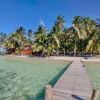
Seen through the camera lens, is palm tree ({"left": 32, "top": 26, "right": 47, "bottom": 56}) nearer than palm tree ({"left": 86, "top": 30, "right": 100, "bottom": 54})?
No

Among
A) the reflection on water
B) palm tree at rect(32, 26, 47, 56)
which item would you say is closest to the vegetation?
palm tree at rect(32, 26, 47, 56)

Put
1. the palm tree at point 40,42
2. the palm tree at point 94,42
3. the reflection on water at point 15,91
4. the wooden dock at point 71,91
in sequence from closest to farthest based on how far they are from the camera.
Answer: the wooden dock at point 71,91, the reflection on water at point 15,91, the palm tree at point 94,42, the palm tree at point 40,42

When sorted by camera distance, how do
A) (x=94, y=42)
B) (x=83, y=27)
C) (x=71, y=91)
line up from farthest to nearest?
1. (x=83, y=27)
2. (x=94, y=42)
3. (x=71, y=91)

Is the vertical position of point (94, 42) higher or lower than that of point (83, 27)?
lower

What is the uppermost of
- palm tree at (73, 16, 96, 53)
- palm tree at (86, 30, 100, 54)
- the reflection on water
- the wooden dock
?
palm tree at (73, 16, 96, 53)

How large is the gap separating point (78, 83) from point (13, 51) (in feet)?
117

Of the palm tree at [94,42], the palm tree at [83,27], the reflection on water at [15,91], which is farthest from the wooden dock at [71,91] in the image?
the palm tree at [83,27]

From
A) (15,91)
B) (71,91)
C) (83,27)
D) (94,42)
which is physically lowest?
(15,91)

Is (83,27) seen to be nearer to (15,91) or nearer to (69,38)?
(69,38)

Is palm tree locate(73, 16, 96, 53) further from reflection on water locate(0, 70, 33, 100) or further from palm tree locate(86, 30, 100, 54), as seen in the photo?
reflection on water locate(0, 70, 33, 100)

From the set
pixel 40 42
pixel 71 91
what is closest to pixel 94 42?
pixel 40 42

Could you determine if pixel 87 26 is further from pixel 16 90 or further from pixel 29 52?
pixel 16 90

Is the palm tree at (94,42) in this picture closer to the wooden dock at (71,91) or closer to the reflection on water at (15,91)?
the reflection on water at (15,91)

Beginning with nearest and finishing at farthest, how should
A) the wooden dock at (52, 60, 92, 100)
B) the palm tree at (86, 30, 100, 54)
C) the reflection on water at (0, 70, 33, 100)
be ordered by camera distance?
the wooden dock at (52, 60, 92, 100) → the reflection on water at (0, 70, 33, 100) → the palm tree at (86, 30, 100, 54)
